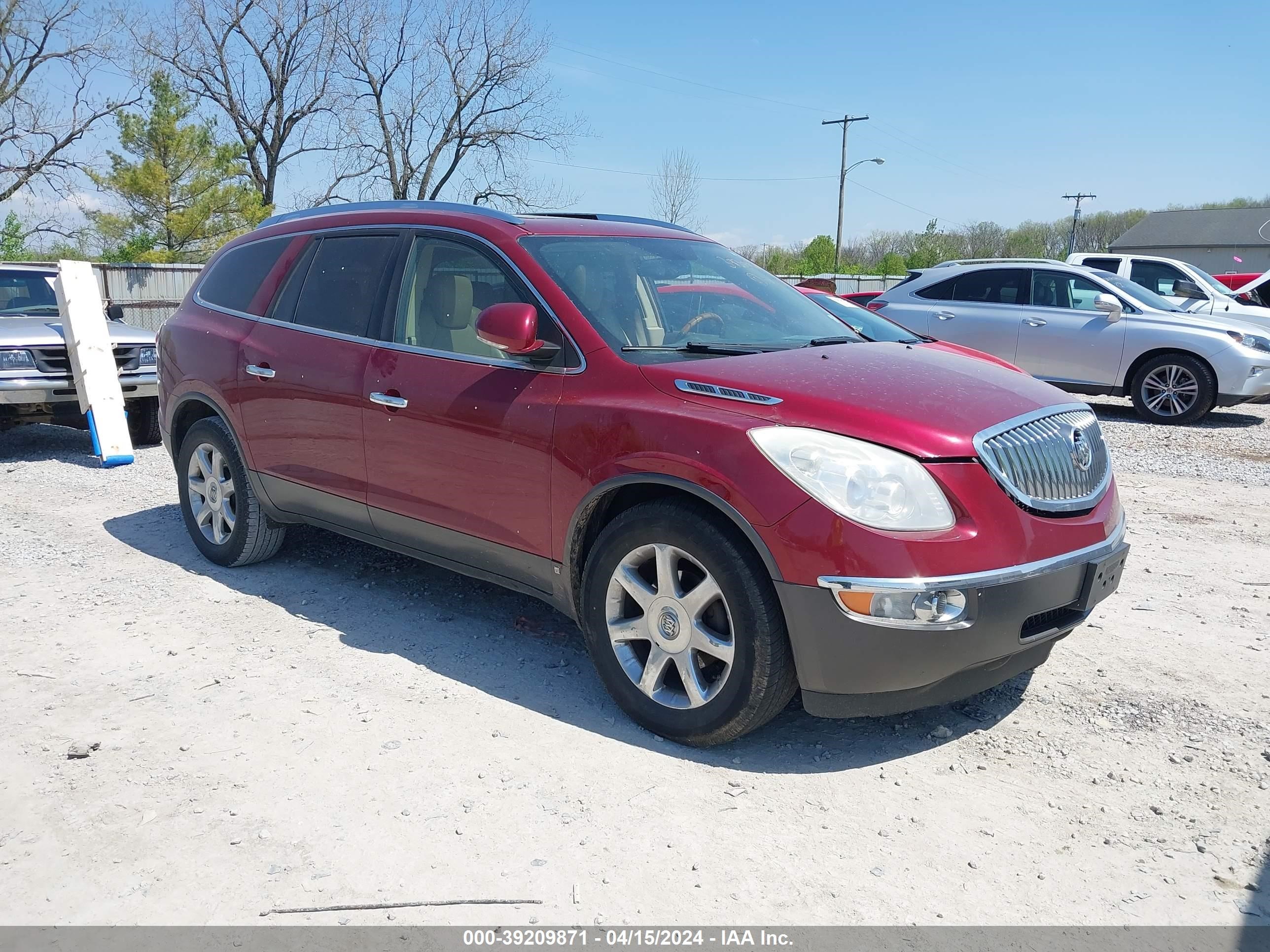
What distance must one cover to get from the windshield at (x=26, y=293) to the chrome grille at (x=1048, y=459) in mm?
9298

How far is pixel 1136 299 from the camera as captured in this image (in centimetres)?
1159

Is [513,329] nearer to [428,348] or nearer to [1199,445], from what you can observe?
[428,348]

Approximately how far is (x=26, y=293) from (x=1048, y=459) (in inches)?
385

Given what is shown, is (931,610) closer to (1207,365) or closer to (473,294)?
(473,294)

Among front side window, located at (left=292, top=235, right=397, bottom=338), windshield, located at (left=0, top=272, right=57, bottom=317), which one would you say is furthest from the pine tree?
front side window, located at (left=292, top=235, right=397, bottom=338)

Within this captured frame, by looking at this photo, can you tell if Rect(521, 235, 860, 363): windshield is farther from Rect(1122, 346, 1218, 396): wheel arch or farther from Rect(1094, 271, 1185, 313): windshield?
Rect(1094, 271, 1185, 313): windshield

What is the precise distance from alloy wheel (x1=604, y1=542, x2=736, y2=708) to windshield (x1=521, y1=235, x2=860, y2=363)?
0.81 meters

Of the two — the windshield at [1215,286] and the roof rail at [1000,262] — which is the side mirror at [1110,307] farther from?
the windshield at [1215,286]

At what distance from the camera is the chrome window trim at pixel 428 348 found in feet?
12.6

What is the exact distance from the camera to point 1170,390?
437 inches

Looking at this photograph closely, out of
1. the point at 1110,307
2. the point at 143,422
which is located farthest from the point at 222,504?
the point at 1110,307

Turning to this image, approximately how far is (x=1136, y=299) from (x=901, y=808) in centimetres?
1028

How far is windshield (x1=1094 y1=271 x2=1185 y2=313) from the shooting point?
11547mm
